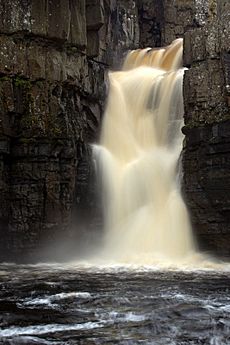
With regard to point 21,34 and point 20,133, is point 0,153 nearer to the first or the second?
point 20,133

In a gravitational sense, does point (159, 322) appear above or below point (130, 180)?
below

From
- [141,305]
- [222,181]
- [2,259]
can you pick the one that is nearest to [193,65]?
[222,181]

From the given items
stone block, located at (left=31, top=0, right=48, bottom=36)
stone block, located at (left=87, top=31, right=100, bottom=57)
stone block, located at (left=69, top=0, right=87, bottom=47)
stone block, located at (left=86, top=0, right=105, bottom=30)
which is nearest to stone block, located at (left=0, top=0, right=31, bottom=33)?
stone block, located at (left=31, top=0, right=48, bottom=36)

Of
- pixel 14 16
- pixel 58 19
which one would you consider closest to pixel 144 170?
pixel 58 19

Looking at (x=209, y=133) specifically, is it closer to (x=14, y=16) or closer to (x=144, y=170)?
(x=144, y=170)

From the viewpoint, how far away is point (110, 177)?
21.6 meters

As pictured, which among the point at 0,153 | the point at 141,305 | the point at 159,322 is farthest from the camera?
the point at 0,153

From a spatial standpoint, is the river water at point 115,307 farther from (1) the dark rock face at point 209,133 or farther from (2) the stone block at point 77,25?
(2) the stone block at point 77,25

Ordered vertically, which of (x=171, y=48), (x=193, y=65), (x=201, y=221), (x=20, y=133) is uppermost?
(x=171, y=48)

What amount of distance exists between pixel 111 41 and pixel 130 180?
14235 mm

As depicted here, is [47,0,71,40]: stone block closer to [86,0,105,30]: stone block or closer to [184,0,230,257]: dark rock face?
[86,0,105,30]: stone block

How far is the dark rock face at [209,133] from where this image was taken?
19.5m

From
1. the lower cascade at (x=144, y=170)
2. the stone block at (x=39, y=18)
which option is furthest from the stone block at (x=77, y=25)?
the lower cascade at (x=144, y=170)

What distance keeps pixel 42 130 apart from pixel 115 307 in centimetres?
Answer: 1038
